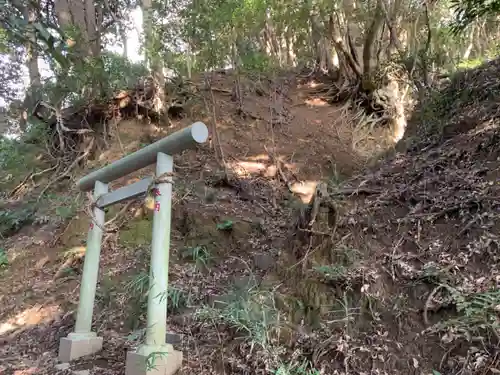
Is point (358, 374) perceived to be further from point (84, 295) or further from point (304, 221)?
point (84, 295)

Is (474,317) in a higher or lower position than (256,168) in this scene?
lower

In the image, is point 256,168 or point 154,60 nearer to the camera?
point 154,60

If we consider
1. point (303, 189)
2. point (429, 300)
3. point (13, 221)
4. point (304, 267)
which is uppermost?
point (303, 189)

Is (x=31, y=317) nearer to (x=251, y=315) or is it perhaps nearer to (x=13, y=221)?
(x=13, y=221)

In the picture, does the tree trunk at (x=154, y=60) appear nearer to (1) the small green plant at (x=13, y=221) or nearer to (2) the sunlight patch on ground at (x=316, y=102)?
(1) the small green plant at (x=13, y=221)

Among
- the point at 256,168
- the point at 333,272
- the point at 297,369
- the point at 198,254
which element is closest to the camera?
the point at 297,369

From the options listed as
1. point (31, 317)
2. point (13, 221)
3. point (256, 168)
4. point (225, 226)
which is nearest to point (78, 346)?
point (31, 317)

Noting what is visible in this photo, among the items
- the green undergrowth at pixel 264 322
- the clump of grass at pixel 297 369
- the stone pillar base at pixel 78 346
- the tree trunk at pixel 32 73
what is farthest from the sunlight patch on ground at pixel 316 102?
the clump of grass at pixel 297 369

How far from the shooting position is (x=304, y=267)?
13.8 ft

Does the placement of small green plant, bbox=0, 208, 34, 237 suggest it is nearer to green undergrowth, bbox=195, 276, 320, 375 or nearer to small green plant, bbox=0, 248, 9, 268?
small green plant, bbox=0, 248, 9, 268

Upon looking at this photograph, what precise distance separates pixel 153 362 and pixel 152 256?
89 centimetres

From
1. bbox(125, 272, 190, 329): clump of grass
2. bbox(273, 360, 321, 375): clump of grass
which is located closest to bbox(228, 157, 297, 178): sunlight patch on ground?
bbox(125, 272, 190, 329): clump of grass

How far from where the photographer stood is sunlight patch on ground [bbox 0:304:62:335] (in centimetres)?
568

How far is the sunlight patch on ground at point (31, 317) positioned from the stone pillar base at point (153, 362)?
2874 mm
